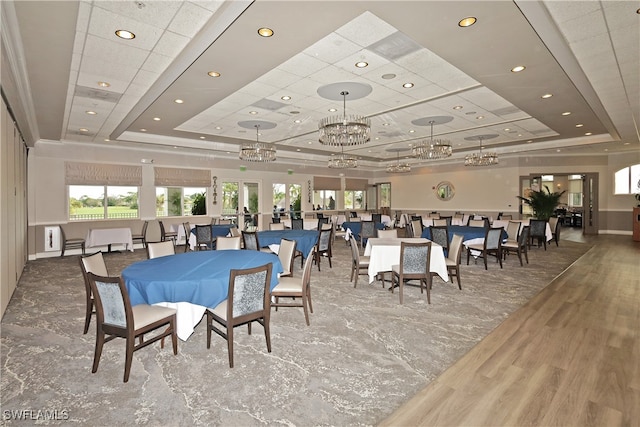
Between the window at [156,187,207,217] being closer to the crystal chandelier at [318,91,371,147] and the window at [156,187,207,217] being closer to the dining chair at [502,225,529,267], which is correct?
the crystal chandelier at [318,91,371,147]

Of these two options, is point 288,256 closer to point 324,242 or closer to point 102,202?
point 324,242

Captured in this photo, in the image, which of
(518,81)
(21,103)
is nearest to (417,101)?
(518,81)

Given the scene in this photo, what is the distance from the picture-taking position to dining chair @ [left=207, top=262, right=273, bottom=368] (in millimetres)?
2893

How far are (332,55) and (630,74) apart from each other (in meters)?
4.27

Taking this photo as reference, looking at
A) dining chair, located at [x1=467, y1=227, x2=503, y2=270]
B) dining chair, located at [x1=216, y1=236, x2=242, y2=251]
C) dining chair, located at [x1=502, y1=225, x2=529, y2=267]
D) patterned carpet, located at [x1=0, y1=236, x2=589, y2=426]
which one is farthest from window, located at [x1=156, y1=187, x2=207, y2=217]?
dining chair, located at [x1=502, y1=225, x2=529, y2=267]

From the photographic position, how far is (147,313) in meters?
2.94

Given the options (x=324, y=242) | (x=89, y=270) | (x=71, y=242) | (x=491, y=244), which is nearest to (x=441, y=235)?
(x=491, y=244)

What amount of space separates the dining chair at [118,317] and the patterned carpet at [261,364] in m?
0.27

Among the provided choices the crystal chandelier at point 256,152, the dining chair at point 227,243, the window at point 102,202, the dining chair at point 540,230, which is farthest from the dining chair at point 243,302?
the dining chair at point 540,230

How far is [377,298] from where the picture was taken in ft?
16.0

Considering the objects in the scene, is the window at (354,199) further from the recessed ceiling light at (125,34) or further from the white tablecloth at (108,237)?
the recessed ceiling light at (125,34)

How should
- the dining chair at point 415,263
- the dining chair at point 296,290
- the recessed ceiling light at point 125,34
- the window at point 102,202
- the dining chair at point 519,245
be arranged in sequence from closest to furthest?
the recessed ceiling light at point 125,34
the dining chair at point 296,290
the dining chair at point 415,263
the dining chair at point 519,245
the window at point 102,202

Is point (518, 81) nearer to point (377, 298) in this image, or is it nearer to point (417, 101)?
point (417, 101)

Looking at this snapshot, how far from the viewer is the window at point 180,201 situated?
1094 cm
